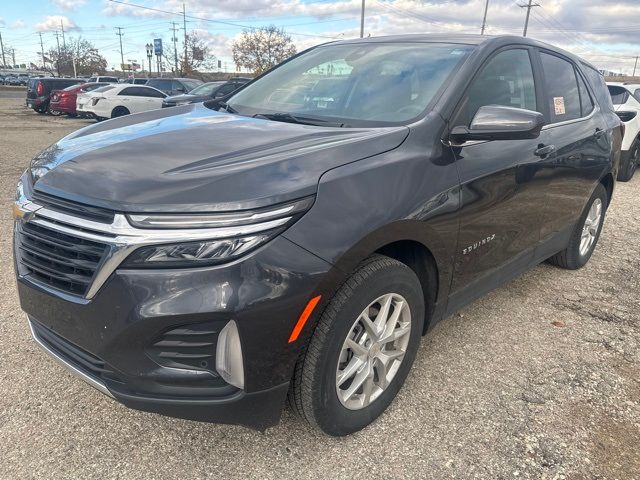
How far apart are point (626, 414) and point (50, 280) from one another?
2.78 meters

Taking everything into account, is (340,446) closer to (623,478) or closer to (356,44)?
(623,478)

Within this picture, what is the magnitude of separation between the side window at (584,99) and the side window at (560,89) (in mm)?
64

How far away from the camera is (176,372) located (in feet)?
5.95

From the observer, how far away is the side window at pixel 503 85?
2688 millimetres

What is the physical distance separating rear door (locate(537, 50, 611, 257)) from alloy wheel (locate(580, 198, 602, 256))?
370 millimetres

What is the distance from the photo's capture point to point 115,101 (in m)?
16.7

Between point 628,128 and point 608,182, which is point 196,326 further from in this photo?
point 628,128

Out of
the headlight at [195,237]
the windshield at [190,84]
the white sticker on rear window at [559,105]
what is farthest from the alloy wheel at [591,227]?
the windshield at [190,84]

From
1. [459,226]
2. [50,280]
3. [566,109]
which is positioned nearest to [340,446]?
[459,226]

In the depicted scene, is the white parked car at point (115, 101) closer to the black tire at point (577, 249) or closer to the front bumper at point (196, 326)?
the black tire at point (577, 249)

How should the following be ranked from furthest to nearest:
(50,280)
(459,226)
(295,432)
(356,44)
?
(356,44) < (459,226) < (295,432) < (50,280)

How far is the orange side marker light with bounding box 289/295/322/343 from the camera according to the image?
187 cm

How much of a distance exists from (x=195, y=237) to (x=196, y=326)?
0.31 metres

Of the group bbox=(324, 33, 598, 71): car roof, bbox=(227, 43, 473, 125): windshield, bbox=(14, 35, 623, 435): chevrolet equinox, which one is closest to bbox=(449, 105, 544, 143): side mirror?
bbox=(14, 35, 623, 435): chevrolet equinox
